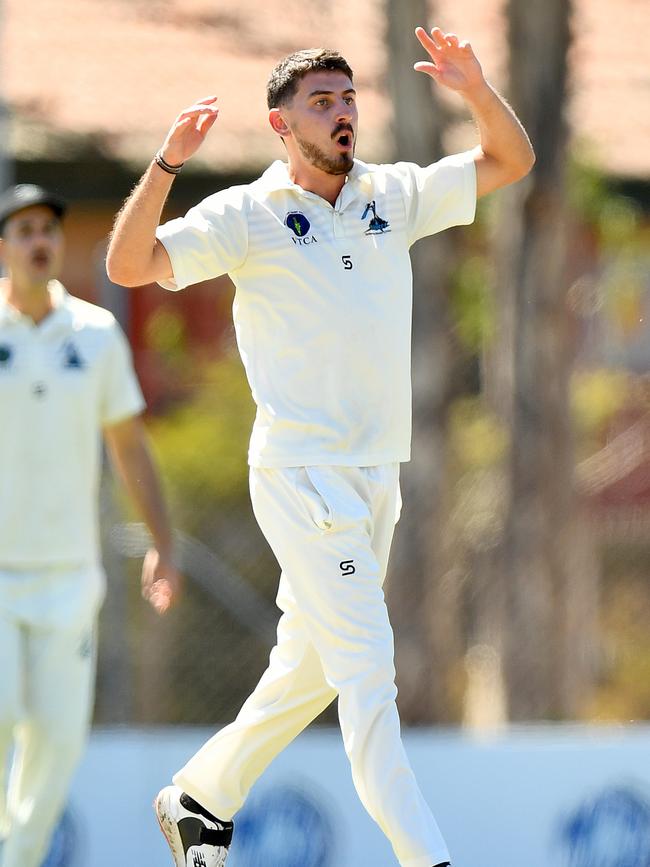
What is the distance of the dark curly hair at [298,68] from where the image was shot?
4434 millimetres

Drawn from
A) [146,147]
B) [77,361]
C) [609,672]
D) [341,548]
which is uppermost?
[146,147]

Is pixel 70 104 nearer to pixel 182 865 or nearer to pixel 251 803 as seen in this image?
pixel 251 803

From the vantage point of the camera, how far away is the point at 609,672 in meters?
10.1

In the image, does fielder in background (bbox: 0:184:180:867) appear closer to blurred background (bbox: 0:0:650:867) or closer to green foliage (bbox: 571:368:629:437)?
blurred background (bbox: 0:0:650:867)

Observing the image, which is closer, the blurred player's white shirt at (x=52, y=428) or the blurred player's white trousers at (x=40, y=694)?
the blurred player's white trousers at (x=40, y=694)

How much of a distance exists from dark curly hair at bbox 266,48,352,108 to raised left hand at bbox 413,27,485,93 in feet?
0.71

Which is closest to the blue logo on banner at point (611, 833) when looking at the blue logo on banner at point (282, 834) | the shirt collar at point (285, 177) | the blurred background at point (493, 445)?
the blue logo on banner at point (282, 834)

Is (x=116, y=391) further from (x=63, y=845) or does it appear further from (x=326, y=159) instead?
(x=326, y=159)

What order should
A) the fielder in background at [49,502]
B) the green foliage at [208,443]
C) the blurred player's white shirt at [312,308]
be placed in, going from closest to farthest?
the blurred player's white shirt at [312,308] → the fielder in background at [49,502] → the green foliage at [208,443]

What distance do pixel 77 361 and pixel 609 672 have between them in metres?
5.11

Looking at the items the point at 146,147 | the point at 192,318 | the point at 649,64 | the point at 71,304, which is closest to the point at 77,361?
the point at 71,304

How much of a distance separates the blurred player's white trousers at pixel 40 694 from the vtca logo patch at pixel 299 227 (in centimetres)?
183

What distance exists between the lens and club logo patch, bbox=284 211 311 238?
173 inches

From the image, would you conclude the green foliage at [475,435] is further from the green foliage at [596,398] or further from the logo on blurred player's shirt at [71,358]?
the logo on blurred player's shirt at [71,358]
